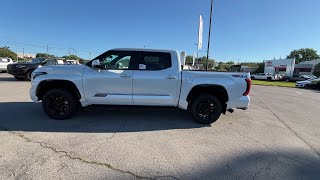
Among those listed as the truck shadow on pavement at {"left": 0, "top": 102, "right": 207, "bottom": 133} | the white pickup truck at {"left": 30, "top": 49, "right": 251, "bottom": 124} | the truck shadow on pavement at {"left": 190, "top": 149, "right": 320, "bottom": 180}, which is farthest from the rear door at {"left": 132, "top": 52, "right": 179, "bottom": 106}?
the truck shadow on pavement at {"left": 190, "top": 149, "right": 320, "bottom": 180}

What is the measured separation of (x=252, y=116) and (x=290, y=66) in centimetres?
5232

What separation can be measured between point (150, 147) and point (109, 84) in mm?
2162

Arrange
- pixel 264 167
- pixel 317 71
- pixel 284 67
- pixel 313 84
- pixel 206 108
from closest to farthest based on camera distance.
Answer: pixel 264 167, pixel 206 108, pixel 313 84, pixel 284 67, pixel 317 71

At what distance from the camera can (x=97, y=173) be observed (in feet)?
11.1

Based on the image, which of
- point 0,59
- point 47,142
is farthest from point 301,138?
point 0,59

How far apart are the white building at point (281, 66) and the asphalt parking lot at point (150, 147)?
170 feet

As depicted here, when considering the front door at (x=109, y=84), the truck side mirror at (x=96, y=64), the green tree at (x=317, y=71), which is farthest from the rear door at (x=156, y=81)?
the green tree at (x=317, y=71)

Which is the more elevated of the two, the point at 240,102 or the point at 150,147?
the point at 240,102

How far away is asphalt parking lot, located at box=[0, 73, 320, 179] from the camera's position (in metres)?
3.53

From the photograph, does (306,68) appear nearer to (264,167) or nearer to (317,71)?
(317,71)

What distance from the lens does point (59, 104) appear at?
19.9ft

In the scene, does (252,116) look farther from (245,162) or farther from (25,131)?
(25,131)

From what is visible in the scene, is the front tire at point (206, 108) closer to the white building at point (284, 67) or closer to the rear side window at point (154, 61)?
the rear side window at point (154, 61)

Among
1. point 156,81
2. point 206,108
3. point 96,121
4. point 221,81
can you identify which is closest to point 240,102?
point 221,81
